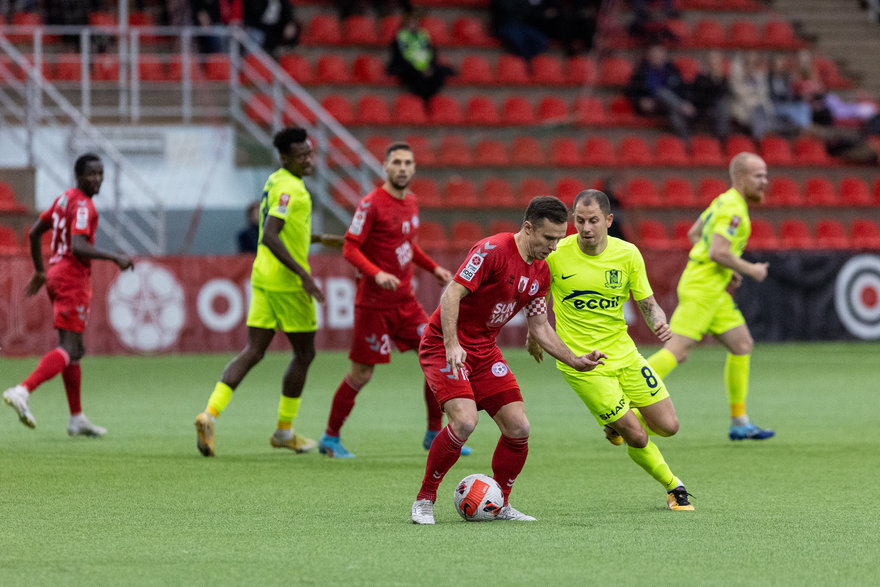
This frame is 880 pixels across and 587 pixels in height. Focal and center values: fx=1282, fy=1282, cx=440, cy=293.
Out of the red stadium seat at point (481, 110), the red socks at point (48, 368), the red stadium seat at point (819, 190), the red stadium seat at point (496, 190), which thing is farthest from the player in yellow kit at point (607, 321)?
the red stadium seat at point (819, 190)

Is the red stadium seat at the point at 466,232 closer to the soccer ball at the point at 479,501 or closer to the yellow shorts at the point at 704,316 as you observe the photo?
the yellow shorts at the point at 704,316

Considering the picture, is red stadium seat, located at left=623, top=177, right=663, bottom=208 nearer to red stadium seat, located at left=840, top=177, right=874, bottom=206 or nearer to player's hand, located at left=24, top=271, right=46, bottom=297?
red stadium seat, located at left=840, top=177, right=874, bottom=206

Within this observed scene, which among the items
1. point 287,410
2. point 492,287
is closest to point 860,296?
point 287,410

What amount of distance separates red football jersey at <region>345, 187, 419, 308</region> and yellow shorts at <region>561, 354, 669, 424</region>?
92.6 inches

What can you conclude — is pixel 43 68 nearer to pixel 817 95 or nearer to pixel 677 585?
pixel 817 95

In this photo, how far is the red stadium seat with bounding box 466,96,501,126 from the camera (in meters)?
22.2

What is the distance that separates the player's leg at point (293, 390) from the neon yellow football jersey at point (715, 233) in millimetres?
3059

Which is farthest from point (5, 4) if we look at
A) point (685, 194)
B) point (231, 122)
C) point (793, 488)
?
point (793, 488)

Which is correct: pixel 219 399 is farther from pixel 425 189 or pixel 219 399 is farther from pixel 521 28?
pixel 521 28

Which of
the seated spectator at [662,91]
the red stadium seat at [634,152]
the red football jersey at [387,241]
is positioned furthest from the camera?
the seated spectator at [662,91]

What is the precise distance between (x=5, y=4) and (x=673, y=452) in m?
15.8

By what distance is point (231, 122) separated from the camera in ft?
64.8

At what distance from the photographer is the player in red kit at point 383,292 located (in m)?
8.89

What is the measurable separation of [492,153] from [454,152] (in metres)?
0.67
